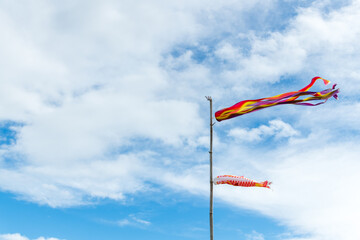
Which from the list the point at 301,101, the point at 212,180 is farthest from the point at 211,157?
the point at 301,101

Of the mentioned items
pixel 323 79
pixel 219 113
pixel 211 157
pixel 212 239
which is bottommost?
pixel 212 239

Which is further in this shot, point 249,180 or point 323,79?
point 323,79

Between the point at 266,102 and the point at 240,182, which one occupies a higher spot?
the point at 266,102

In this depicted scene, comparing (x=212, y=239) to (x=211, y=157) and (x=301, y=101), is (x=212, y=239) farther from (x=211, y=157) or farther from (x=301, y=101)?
(x=301, y=101)

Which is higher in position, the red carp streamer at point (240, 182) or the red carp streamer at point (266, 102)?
the red carp streamer at point (266, 102)

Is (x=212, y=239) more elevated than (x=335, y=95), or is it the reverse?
(x=335, y=95)

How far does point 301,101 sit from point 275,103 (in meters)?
2.33

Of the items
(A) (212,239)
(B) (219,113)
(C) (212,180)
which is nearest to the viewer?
(A) (212,239)

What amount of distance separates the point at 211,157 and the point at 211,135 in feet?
6.39

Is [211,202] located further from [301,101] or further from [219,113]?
[301,101]

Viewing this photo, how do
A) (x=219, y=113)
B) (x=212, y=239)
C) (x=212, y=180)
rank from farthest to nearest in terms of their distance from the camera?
(x=219, y=113)
(x=212, y=180)
(x=212, y=239)

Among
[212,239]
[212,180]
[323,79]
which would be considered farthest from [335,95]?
[212,239]

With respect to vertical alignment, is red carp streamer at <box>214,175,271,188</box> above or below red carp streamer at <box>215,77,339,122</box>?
below

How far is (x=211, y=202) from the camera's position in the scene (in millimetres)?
34938
